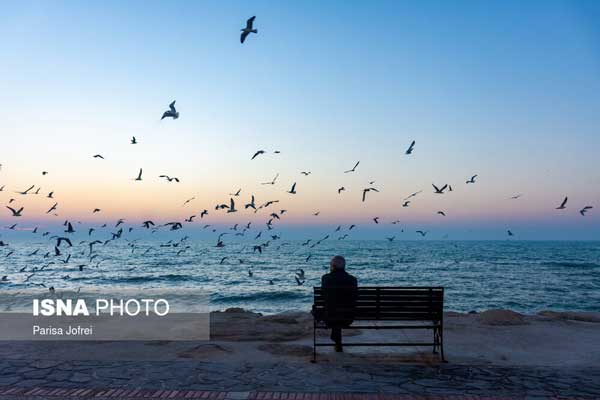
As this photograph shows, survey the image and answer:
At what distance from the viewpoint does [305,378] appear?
273 inches

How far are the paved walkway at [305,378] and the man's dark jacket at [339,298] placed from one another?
2.73 feet

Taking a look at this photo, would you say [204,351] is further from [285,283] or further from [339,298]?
[285,283]

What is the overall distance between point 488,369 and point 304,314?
7332mm

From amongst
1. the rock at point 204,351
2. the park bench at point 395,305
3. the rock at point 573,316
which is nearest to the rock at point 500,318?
the rock at point 573,316

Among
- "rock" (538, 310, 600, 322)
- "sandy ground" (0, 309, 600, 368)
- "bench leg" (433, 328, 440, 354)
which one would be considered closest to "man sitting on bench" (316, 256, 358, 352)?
"sandy ground" (0, 309, 600, 368)

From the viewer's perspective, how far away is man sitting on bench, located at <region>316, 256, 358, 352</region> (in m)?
→ 8.32

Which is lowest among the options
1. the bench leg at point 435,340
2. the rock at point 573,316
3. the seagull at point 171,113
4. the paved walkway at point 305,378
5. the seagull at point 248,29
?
the rock at point 573,316

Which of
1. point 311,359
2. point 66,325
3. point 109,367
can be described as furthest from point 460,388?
point 66,325

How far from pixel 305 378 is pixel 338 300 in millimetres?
Answer: 1848

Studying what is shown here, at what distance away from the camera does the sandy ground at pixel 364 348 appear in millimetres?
8242

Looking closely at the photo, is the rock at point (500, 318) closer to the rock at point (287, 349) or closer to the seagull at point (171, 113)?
the rock at point (287, 349)

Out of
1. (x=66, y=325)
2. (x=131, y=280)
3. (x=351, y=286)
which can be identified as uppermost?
(x=351, y=286)

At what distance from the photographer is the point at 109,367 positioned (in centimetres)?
758

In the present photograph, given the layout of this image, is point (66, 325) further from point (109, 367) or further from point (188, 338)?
point (109, 367)
